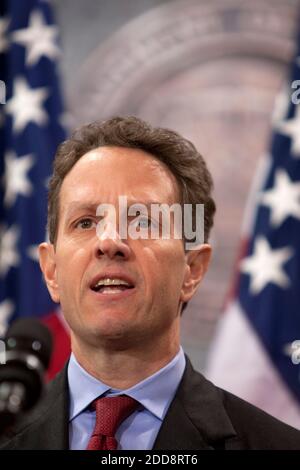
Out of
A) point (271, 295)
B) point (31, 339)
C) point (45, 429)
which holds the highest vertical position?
point (31, 339)

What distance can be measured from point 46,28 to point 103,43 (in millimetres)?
236

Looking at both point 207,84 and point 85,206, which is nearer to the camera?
point 85,206

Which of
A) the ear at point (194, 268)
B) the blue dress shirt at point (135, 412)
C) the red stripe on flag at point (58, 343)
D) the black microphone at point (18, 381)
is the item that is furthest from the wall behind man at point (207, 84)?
the black microphone at point (18, 381)

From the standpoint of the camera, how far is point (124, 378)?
1.08 m

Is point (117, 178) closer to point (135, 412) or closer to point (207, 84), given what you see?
point (135, 412)

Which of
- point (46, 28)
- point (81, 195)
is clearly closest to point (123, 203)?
point (81, 195)

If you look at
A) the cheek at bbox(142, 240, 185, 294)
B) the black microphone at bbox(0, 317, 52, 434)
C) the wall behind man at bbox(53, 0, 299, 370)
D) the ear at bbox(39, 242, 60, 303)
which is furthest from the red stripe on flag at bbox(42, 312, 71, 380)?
the black microphone at bbox(0, 317, 52, 434)

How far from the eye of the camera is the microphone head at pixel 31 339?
910 millimetres

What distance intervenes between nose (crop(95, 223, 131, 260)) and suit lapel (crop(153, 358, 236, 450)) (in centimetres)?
25

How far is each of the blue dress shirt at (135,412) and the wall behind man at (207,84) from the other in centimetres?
157

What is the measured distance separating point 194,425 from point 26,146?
186 cm

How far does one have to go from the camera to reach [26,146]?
8.82 ft

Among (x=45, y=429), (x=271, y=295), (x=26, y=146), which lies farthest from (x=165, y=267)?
(x=26, y=146)

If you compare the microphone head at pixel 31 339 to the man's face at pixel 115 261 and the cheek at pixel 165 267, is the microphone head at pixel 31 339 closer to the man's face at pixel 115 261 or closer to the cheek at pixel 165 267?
the man's face at pixel 115 261
